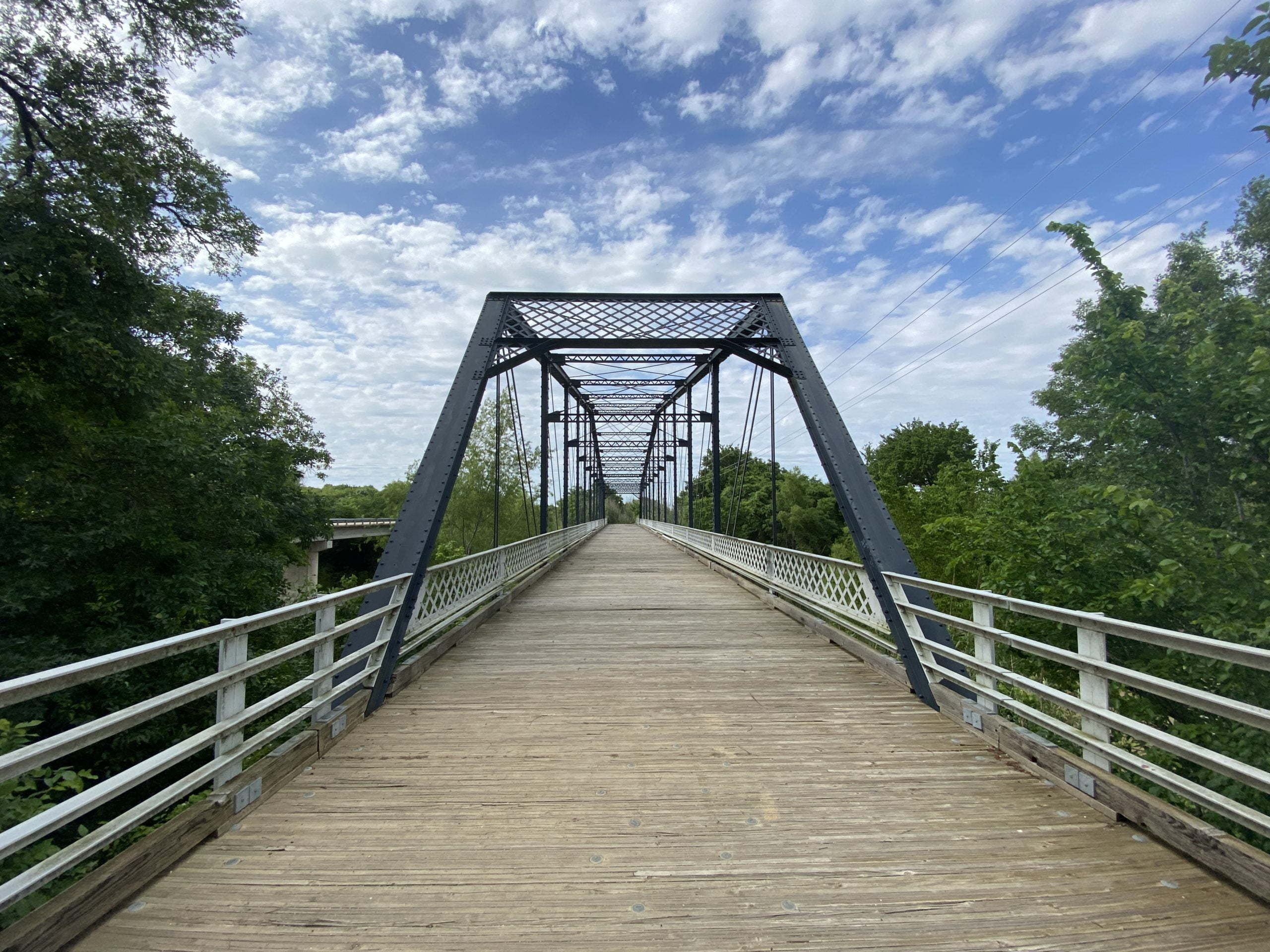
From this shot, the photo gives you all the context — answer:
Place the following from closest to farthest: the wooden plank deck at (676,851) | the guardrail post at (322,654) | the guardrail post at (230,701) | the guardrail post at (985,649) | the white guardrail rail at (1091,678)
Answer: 1. the wooden plank deck at (676,851)
2. the white guardrail rail at (1091,678)
3. the guardrail post at (230,701)
4. the guardrail post at (322,654)
5. the guardrail post at (985,649)

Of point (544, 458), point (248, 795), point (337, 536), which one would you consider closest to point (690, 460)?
point (544, 458)

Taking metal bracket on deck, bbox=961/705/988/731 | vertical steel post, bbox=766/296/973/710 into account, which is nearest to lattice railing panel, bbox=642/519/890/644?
vertical steel post, bbox=766/296/973/710

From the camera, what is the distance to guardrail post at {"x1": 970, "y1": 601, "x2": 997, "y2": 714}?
3.70 metres

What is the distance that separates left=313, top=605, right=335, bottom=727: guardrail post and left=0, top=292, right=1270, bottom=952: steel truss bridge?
27 millimetres

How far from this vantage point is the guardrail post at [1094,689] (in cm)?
279

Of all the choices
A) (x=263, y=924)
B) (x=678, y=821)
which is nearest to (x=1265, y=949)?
(x=678, y=821)

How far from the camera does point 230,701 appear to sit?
2.72m

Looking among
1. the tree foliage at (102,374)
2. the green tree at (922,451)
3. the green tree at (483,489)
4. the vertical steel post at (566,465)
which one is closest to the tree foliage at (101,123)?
the tree foliage at (102,374)

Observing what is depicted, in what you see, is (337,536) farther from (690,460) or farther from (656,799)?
(656,799)

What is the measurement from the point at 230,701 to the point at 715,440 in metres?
16.8

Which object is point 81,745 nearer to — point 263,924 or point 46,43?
point 263,924

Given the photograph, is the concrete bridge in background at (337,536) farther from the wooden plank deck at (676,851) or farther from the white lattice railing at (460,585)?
the wooden plank deck at (676,851)

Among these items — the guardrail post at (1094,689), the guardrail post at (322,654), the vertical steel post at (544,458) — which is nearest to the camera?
the guardrail post at (1094,689)

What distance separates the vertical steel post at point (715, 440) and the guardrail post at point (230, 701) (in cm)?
1417
